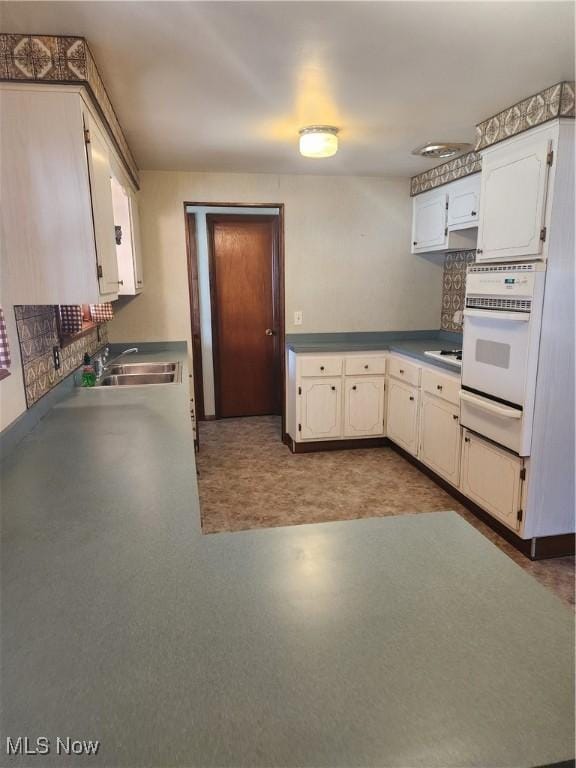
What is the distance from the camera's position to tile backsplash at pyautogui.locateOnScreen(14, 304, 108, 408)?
5.90 feet

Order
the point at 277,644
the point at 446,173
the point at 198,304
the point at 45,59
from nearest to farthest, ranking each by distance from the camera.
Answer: the point at 277,644 → the point at 45,59 → the point at 446,173 → the point at 198,304

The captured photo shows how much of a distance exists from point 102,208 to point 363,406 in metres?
2.70

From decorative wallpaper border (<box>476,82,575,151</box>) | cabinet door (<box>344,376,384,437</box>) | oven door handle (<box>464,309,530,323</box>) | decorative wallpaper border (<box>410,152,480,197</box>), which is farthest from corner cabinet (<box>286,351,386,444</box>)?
decorative wallpaper border (<box>476,82,575,151</box>)

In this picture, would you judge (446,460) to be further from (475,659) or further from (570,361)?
(475,659)

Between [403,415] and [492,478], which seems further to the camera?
[403,415]

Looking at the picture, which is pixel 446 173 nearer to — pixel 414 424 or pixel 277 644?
pixel 414 424

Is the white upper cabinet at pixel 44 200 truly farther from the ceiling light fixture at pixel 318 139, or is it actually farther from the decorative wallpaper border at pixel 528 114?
the decorative wallpaper border at pixel 528 114

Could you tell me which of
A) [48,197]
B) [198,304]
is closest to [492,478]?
[48,197]

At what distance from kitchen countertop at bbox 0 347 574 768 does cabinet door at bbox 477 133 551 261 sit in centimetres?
176

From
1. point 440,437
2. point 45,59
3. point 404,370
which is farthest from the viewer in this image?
point 404,370

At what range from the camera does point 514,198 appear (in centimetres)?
236

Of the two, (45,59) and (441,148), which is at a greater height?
(441,148)

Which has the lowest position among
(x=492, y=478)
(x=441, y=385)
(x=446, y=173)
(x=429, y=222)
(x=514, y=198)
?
(x=492, y=478)

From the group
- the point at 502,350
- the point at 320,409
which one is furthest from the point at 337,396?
the point at 502,350
